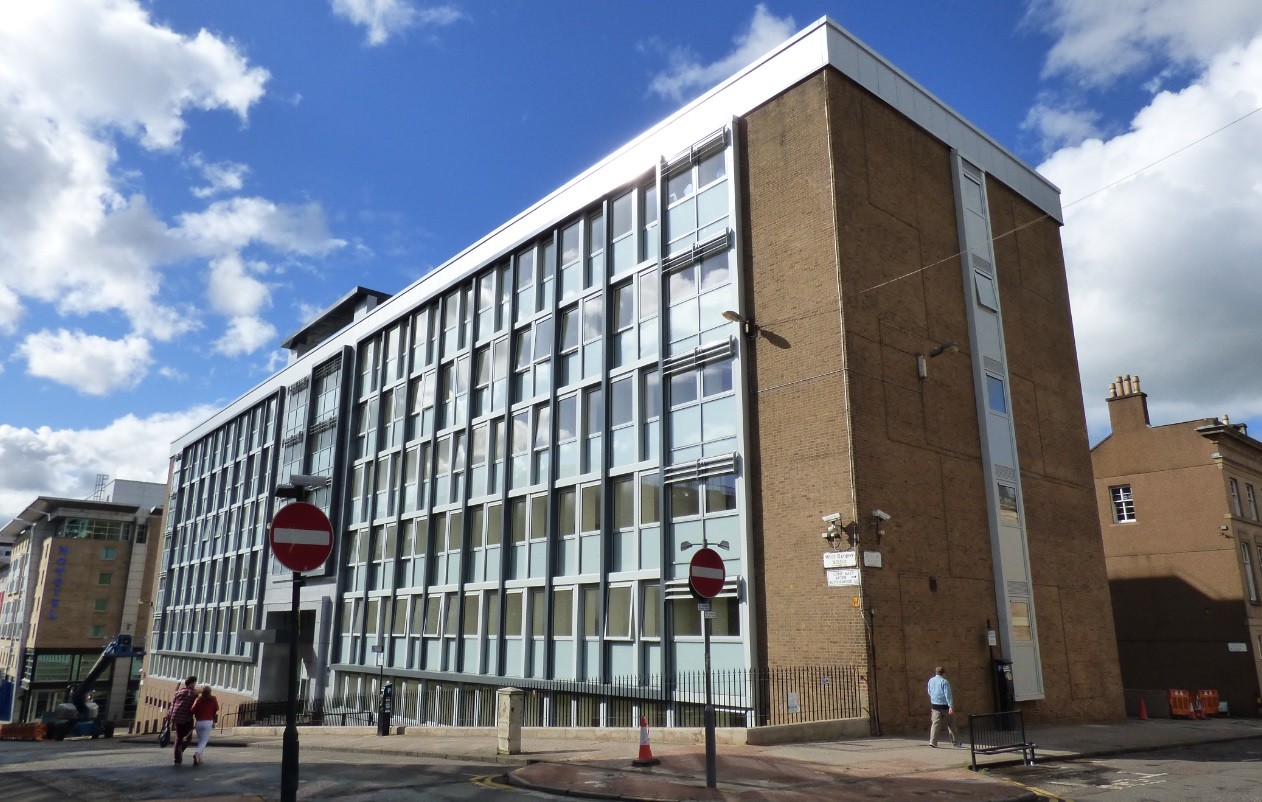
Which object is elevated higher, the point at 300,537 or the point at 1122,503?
the point at 1122,503

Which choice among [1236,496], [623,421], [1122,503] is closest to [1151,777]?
[623,421]

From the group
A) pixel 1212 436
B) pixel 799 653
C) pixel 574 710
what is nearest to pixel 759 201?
pixel 799 653

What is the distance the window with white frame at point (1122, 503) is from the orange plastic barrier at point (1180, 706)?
30.5 feet

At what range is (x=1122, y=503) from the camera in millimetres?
37219

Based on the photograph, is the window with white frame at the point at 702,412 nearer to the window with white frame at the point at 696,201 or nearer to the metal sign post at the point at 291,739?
the window with white frame at the point at 696,201

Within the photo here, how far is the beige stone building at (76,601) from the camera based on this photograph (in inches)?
2953

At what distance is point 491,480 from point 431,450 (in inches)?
178

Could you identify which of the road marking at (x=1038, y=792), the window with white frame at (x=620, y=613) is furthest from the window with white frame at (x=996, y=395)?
the road marking at (x=1038, y=792)

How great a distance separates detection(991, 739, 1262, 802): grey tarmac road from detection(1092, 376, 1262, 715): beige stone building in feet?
63.3

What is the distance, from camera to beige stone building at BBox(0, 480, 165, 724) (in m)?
75.0

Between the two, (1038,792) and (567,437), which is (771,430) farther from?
(1038,792)

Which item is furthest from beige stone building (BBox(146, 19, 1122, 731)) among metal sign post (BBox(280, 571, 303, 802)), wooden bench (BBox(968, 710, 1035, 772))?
metal sign post (BBox(280, 571, 303, 802))

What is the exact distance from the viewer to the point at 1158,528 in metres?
35.8

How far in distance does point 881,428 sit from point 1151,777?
28.1 ft
